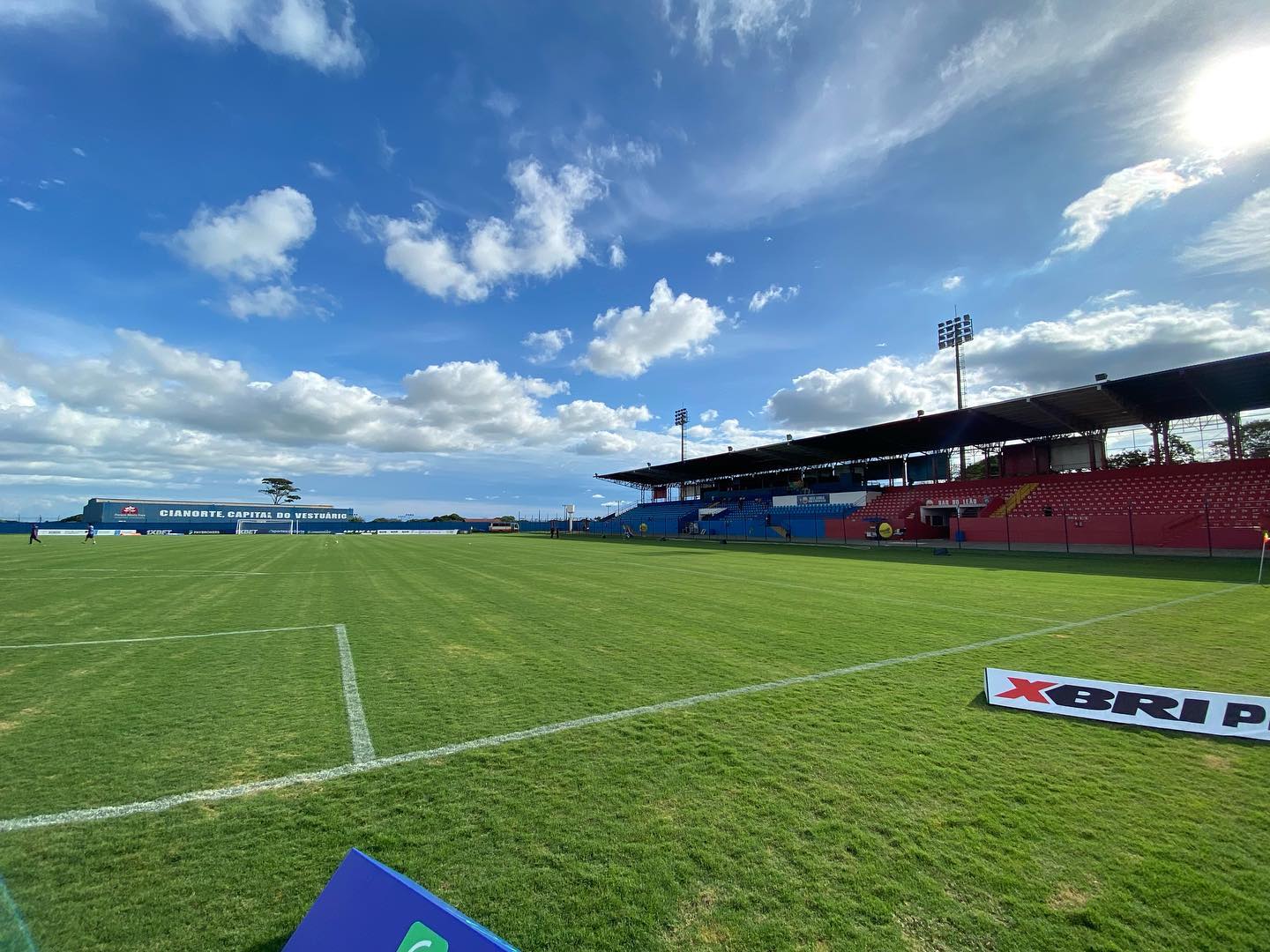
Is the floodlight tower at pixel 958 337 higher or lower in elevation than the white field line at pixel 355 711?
higher

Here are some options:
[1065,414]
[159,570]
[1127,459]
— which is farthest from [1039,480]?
[159,570]

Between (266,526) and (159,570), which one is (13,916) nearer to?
(159,570)

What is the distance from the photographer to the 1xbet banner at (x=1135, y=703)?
4.36 m

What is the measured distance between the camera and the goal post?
90.1 metres

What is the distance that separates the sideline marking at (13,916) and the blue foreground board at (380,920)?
114 centimetres

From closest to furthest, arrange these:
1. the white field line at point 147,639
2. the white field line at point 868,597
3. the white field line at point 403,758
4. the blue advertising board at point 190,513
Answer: the white field line at point 403,758, the white field line at point 147,639, the white field line at point 868,597, the blue advertising board at point 190,513

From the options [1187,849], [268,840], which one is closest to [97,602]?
[268,840]

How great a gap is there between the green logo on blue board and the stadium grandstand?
3083 centimetres

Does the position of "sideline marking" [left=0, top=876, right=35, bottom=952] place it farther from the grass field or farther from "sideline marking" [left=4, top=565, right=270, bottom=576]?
"sideline marking" [left=4, top=565, right=270, bottom=576]

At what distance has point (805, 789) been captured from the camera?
3.41 meters

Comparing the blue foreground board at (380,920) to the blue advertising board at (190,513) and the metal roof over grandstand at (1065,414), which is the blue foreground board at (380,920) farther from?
the blue advertising board at (190,513)

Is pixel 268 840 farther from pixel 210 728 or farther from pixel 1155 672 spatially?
pixel 1155 672

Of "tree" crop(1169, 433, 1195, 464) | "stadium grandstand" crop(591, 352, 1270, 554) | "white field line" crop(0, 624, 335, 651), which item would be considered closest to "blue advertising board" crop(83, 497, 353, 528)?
"stadium grandstand" crop(591, 352, 1270, 554)

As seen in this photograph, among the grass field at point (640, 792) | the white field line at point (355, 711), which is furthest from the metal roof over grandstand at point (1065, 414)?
the white field line at point (355, 711)
